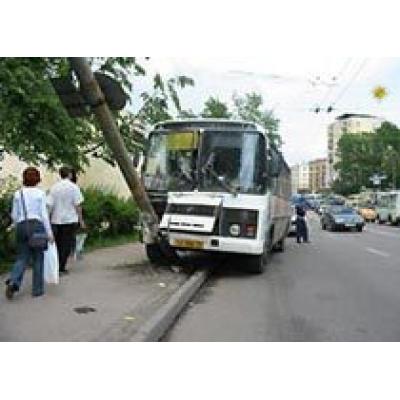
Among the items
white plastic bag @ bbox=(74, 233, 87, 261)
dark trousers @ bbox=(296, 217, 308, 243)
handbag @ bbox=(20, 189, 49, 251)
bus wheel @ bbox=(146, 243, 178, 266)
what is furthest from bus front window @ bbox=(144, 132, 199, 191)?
dark trousers @ bbox=(296, 217, 308, 243)

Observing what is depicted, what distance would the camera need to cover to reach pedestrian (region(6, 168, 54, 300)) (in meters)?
8.78

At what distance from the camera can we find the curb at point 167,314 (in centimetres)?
707


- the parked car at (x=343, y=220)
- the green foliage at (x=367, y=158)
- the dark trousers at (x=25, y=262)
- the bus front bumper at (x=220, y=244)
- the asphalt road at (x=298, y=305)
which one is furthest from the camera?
the green foliage at (x=367, y=158)

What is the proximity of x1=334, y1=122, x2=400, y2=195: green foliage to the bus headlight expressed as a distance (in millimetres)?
81453

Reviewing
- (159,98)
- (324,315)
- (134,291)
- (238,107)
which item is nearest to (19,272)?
(134,291)

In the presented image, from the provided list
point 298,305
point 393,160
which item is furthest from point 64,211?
point 393,160

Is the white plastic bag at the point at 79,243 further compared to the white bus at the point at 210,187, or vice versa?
the white plastic bag at the point at 79,243

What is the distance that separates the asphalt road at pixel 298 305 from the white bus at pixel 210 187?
2.94 feet

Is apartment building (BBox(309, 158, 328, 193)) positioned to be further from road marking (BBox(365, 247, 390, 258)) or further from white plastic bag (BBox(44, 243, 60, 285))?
white plastic bag (BBox(44, 243, 60, 285))

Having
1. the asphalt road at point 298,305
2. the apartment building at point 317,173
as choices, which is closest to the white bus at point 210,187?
the asphalt road at point 298,305

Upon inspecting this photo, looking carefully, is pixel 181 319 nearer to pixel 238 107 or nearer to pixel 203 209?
pixel 203 209

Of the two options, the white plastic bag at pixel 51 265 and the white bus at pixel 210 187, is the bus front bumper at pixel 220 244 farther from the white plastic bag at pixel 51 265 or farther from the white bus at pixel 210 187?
the white plastic bag at pixel 51 265

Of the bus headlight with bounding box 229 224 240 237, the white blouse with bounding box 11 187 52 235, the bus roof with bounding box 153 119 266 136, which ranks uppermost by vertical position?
the bus roof with bounding box 153 119 266 136

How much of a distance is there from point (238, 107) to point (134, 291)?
A: 140 feet
